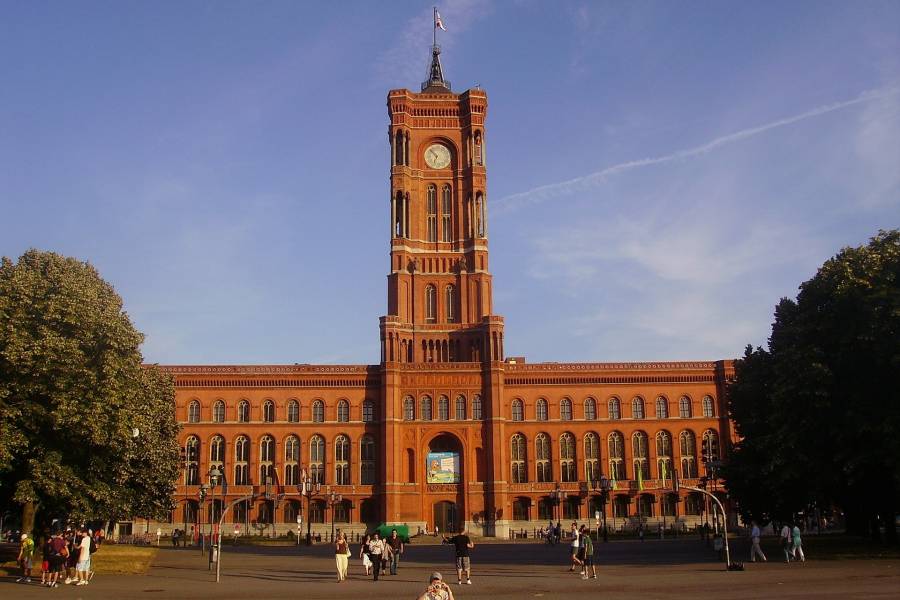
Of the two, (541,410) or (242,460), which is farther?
(541,410)

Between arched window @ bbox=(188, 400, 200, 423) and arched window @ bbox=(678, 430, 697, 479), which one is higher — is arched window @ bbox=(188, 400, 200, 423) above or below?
above

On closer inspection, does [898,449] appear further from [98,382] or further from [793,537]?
[98,382]

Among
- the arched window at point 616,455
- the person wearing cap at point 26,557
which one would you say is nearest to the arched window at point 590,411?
the arched window at point 616,455

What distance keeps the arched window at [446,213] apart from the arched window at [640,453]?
2655cm

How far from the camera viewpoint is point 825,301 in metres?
41.6

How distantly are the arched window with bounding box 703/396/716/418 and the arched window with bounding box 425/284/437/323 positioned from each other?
2661 centimetres

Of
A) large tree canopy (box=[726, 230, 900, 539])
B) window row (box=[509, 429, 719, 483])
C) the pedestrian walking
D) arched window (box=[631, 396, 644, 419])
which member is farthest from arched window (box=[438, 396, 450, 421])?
the pedestrian walking

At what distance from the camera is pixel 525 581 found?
109 ft

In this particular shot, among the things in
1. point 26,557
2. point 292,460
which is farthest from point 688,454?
point 26,557

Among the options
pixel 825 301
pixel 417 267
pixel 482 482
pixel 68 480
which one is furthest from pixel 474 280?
pixel 68 480

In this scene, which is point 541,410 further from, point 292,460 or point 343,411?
point 292,460

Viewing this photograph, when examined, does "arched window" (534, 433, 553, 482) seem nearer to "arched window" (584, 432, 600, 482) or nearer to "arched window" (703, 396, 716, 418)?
"arched window" (584, 432, 600, 482)

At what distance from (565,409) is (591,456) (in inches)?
194

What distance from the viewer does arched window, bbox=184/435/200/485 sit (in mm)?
82312
